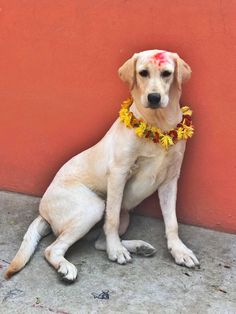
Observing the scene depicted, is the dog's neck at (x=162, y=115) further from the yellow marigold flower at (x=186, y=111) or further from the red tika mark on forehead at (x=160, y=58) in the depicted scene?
the red tika mark on forehead at (x=160, y=58)

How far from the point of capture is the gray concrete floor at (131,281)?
136 inches

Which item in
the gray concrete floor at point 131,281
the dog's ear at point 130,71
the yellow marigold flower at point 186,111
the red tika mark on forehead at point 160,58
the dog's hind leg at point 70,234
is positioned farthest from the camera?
the yellow marigold flower at point 186,111

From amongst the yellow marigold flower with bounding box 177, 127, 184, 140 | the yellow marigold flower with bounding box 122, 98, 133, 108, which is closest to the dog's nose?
the yellow marigold flower with bounding box 177, 127, 184, 140

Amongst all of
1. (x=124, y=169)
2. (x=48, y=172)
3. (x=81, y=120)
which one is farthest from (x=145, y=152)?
(x=48, y=172)

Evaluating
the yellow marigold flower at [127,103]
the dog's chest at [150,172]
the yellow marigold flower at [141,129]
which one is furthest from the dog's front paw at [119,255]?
the yellow marigold flower at [127,103]

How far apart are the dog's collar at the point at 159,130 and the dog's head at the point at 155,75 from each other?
0.56 ft

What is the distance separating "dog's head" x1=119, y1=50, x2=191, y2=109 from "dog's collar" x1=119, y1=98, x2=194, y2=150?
0.56 feet

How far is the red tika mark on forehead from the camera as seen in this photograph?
3.57m

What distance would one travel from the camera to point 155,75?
11.8 feet

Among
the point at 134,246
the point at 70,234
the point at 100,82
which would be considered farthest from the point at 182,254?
the point at 100,82

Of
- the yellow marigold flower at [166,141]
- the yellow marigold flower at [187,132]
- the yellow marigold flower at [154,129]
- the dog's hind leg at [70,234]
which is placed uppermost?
the yellow marigold flower at [154,129]

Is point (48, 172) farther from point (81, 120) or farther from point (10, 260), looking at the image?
point (10, 260)

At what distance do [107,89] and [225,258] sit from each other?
1.56m

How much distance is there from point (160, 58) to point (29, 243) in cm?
159
